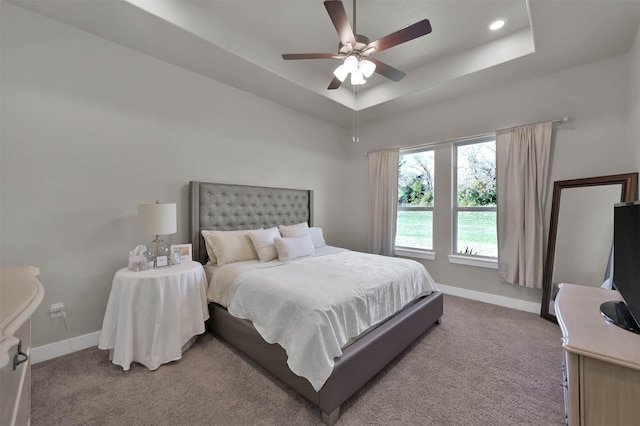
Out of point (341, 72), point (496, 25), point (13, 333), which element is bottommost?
point (13, 333)

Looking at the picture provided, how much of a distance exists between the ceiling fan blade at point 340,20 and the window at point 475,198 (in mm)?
2596

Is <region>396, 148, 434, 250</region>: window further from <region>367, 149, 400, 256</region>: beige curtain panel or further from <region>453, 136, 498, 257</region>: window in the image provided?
<region>453, 136, 498, 257</region>: window

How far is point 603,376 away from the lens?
1011 mm

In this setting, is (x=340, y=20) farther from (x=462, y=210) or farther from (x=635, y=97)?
(x=462, y=210)

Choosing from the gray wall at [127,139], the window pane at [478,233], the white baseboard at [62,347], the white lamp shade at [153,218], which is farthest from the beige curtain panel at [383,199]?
the white baseboard at [62,347]

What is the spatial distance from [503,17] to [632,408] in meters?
3.15

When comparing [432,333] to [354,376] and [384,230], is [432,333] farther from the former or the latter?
[384,230]

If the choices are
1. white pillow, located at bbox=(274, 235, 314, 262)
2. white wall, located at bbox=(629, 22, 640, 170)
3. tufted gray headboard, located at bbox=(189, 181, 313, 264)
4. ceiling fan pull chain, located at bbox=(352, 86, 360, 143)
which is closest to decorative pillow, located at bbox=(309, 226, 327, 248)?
tufted gray headboard, located at bbox=(189, 181, 313, 264)

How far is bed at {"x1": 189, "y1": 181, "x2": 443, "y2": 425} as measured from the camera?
1.57 m

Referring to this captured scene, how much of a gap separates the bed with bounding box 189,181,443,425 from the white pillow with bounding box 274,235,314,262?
71cm

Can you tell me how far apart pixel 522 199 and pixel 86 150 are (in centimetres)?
468

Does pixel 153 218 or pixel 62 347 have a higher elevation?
pixel 153 218

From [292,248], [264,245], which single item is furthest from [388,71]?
[264,245]

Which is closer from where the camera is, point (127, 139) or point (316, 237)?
point (127, 139)
